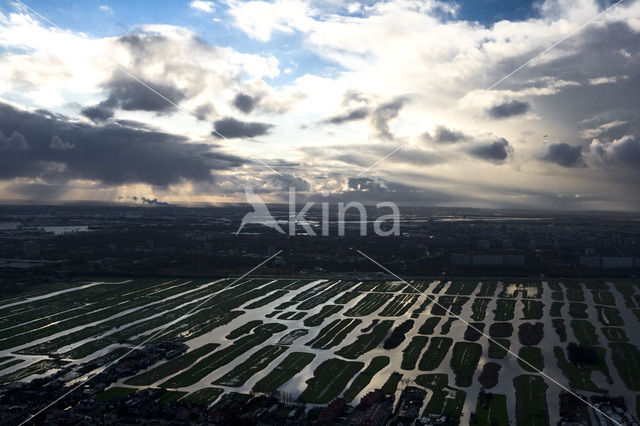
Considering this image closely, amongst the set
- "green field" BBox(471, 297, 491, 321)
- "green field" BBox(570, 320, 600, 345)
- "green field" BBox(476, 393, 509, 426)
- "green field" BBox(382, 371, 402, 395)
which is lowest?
"green field" BBox(476, 393, 509, 426)

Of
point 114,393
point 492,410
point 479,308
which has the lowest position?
point 492,410

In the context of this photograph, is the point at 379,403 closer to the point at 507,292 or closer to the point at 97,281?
the point at 507,292

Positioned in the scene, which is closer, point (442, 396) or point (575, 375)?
point (442, 396)

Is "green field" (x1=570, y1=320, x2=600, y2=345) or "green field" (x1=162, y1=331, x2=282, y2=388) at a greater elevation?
"green field" (x1=570, y1=320, x2=600, y2=345)

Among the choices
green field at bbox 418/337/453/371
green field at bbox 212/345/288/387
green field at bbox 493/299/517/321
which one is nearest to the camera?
green field at bbox 212/345/288/387

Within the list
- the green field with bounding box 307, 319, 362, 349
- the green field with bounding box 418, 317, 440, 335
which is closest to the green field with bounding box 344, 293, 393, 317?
the green field with bounding box 307, 319, 362, 349

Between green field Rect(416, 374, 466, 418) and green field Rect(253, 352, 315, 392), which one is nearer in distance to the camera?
green field Rect(416, 374, 466, 418)

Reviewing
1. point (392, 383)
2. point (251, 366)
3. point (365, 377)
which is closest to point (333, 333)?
point (251, 366)

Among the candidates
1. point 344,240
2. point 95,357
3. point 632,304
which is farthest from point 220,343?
point 344,240

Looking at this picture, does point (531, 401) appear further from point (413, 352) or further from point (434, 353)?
point (413, 352)

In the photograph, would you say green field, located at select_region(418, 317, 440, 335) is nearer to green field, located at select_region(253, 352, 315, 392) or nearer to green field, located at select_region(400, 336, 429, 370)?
green field, located at select_region(400, 336, 429, 370)
